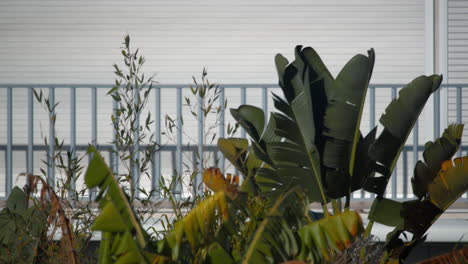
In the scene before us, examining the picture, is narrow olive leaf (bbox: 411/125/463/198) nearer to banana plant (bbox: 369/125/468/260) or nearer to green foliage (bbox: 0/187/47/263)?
banana plant (bbox: 369/125/468/260)

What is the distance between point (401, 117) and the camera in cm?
393

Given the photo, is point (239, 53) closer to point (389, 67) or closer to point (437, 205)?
point (389, 67)

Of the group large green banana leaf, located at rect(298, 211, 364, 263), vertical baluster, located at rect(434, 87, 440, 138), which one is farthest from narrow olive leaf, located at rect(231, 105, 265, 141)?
vertical baluster, located at rect(434, 87, 440, 138)

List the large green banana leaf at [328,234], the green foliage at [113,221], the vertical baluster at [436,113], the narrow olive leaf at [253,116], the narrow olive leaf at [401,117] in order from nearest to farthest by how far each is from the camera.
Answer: the green foliage at [113,221], the large green banana leaf at [328,234], the narrow olive leaf at [401,117], the narrow olive leaf at [253,116], the vertical baluster at [436,113]

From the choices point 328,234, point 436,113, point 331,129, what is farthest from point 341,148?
point 436,113

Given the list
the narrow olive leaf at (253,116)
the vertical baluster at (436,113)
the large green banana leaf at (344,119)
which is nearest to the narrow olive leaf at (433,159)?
the large green banana leaf at (344,119)

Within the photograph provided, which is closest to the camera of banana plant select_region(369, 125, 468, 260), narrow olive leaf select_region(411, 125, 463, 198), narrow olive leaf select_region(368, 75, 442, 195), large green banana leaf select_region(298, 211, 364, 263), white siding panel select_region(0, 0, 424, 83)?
large green banana leaf select_region(298, 211, 364, 263)

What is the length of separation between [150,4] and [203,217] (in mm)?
6920

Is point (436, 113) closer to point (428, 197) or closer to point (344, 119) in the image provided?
point (428, 197)

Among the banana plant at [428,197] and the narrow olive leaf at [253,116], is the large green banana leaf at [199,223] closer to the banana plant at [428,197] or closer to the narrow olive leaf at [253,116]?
the banana plant at [428,197]

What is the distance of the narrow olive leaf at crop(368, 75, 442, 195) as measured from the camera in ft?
12.7

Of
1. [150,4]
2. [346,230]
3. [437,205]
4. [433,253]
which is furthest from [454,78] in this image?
[346,230]

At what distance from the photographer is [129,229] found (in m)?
2.34

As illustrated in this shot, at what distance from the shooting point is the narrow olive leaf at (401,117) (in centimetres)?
387
